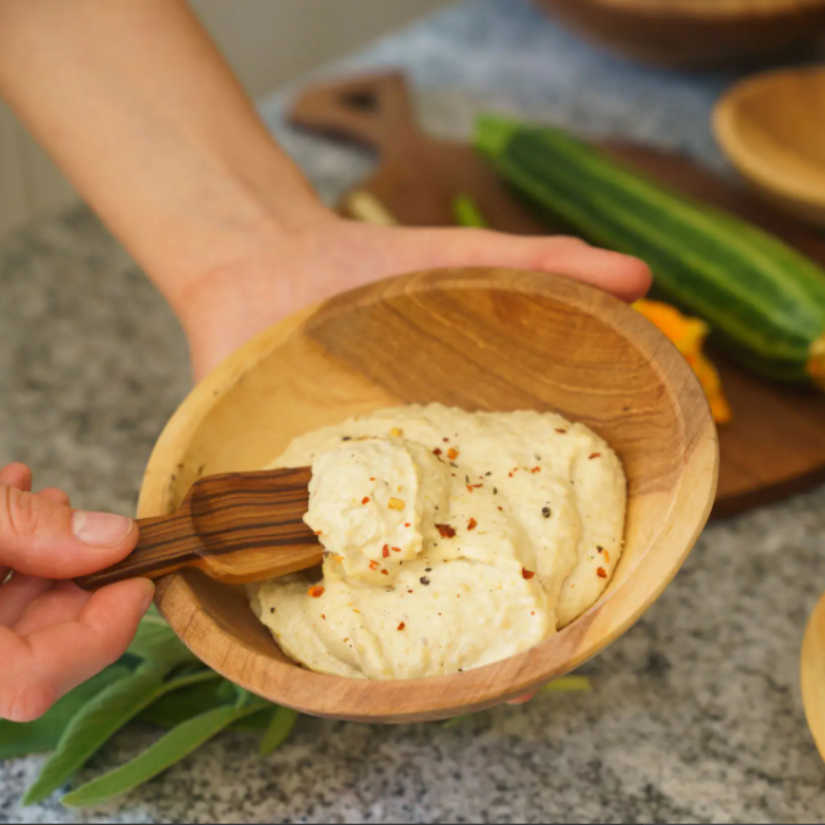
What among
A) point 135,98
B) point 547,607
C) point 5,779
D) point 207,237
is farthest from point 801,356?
point 5,779

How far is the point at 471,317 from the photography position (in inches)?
38.3

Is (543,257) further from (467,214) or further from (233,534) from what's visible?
(467,214)

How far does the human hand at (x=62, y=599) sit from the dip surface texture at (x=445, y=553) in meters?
0.13

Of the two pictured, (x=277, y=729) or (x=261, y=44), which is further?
(x=261, y=44)

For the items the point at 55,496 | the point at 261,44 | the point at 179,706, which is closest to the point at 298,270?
the point at 55,496

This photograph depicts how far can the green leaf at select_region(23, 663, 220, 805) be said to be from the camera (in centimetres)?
92

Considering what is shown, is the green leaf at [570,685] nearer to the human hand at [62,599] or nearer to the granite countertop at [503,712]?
the granite countertop at [503,712]

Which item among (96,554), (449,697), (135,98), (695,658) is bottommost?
(695,658)

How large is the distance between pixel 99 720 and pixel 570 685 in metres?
0.46

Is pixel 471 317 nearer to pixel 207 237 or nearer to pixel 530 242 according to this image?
pixel 530 242

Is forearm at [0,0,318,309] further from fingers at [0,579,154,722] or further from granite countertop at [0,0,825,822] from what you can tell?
fingers at [0,579,154,722]

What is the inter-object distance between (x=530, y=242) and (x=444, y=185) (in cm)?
70

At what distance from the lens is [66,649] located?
0.77m

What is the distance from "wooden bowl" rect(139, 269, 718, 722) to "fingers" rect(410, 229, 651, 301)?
1.7 inches
